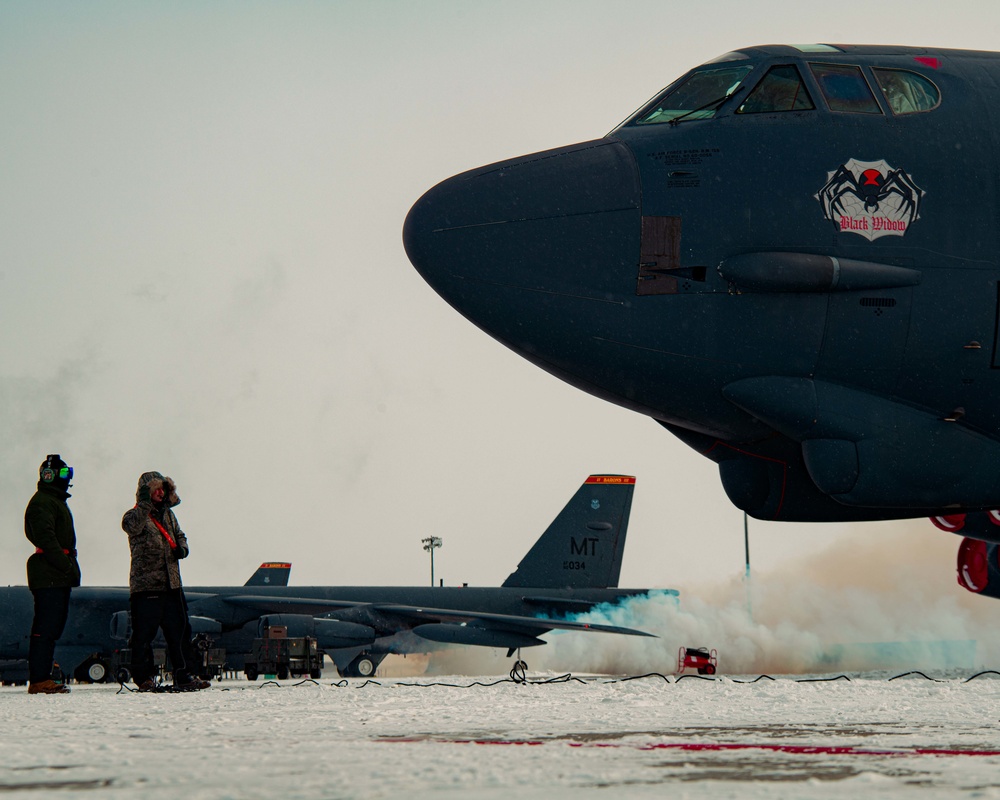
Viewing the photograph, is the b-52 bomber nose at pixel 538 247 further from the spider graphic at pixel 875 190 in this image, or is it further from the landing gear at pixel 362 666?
the landing gear at pixel 362 666

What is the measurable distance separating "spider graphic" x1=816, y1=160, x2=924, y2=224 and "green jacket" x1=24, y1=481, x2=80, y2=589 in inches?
270

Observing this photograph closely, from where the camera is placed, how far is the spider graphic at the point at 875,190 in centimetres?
815

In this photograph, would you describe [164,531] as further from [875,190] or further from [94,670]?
[94,670]

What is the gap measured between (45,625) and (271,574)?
35321 millimetres

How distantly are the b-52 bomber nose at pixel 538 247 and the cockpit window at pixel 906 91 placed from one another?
6.21 feet

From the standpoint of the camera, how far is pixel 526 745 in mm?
4699

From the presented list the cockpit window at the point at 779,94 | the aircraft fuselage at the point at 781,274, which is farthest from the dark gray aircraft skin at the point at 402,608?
the cockpit window at the point at 779,94

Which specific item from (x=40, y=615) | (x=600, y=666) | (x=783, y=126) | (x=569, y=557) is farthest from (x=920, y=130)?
(x=600, y=666)

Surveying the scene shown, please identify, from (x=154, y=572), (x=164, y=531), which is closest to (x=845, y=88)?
(x=164, y=531)

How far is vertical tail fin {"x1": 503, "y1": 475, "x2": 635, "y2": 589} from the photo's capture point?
106 ft

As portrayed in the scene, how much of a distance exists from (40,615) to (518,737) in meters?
6.87

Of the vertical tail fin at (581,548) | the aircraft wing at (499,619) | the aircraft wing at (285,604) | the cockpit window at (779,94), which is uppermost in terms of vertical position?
the cockpit window at (779,94)

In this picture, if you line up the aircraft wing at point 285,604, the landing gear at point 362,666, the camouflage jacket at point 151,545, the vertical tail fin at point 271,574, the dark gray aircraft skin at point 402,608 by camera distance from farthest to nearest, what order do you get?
the vertical tail fin at point 271,574, the landing gear at point 362,666, the aircraft wing at point 285,604, the dark gray aircraft skin at point 402,608, the camouflage jacket at point 151,545

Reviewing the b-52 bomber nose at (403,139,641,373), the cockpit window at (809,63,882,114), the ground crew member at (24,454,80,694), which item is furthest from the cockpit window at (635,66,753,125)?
the ground crew member at (24,454,80,694)
